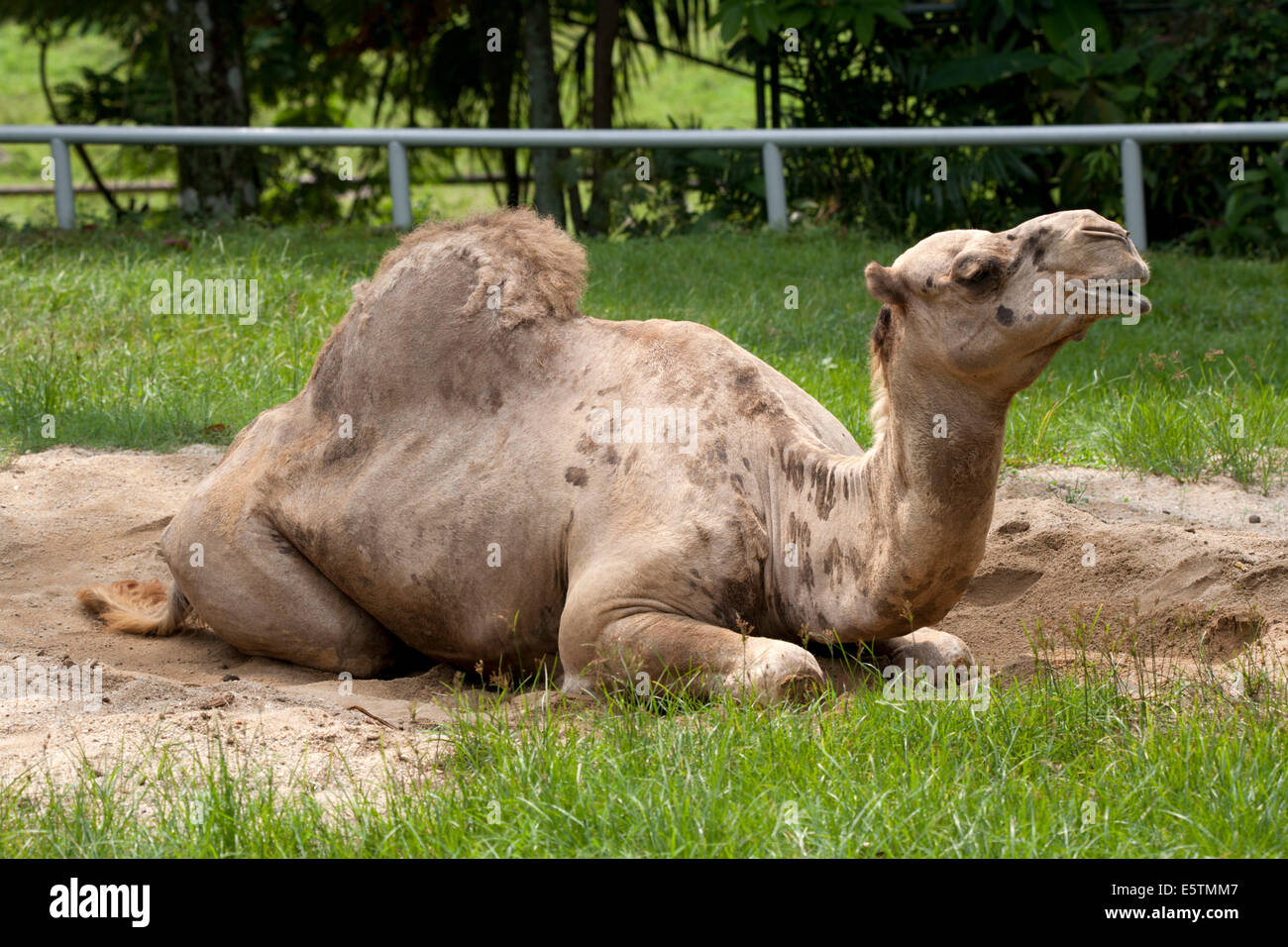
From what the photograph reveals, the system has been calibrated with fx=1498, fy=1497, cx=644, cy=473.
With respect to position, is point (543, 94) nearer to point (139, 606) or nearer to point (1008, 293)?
point (139, 606)

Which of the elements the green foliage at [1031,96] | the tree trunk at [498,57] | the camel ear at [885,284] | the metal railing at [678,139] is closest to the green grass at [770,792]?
the camel ear at [885,284]

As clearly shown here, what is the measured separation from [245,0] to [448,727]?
39.9ft

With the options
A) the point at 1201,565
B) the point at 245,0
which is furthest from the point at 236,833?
the point at 245,0

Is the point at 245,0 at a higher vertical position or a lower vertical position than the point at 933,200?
higher

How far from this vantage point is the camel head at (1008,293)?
3365 mm

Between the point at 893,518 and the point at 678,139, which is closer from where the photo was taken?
Answer: the point at 893,518

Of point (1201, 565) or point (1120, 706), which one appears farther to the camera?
point (1201, 565)

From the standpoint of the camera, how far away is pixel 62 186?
36.9 feet

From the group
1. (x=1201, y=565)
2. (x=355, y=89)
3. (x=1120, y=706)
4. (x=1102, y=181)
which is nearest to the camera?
(x=1120, y=706)

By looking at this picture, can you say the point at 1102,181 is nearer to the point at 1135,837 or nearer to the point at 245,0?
the point at 245,0

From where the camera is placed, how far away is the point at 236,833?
318 centimetres

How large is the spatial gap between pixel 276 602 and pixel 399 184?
6.83 meters

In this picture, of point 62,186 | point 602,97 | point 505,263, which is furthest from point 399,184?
point 505,263

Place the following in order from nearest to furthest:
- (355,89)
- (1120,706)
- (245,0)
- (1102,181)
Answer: (1120,706) < (1102,181) < (245,0) < (355,89)
